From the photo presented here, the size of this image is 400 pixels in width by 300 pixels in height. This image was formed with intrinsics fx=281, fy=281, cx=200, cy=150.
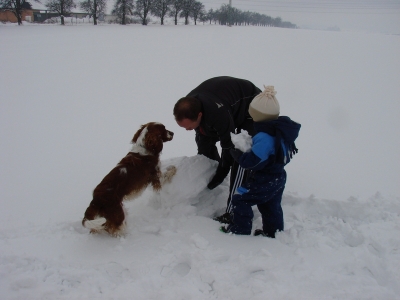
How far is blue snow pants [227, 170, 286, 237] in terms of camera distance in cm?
281

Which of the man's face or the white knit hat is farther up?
the white knit hat

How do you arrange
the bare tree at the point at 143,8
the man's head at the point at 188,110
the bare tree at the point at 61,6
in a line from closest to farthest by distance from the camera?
the man's head at the point at 188,110 < the bare tree at the point at 61,6 < the bare tree at the point at 143,8

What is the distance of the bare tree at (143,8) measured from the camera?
3897 cm

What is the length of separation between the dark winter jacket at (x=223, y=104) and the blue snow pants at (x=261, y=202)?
57 centimetres

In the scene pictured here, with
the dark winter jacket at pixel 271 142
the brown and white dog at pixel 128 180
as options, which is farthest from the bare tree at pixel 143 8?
the dark winter jacket at pixel 271 142

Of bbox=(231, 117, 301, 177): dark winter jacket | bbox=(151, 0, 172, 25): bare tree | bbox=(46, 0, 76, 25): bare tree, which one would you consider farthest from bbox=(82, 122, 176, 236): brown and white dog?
bbox=(151, 0, 172, 25): bare tree

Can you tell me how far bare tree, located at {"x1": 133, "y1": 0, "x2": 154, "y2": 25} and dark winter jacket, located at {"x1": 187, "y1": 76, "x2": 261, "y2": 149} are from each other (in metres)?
40.9

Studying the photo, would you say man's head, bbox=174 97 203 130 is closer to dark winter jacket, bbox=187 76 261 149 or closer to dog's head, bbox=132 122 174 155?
dark winter jacket, bbox=187 76 261 149

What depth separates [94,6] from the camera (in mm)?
35406

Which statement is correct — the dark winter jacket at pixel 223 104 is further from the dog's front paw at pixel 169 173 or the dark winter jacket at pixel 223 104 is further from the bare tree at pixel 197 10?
the bare tree at pixel 197 10

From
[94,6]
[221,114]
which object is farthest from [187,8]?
[221,114]

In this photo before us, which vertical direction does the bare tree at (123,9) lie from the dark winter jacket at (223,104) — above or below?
above

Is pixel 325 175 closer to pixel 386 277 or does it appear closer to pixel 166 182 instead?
pixel 386 277

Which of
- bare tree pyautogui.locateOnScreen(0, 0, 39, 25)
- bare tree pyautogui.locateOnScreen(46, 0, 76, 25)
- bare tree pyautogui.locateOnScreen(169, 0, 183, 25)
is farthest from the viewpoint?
bare tree pyautogui.locateOnScreen(169, 0, 183, 25)
